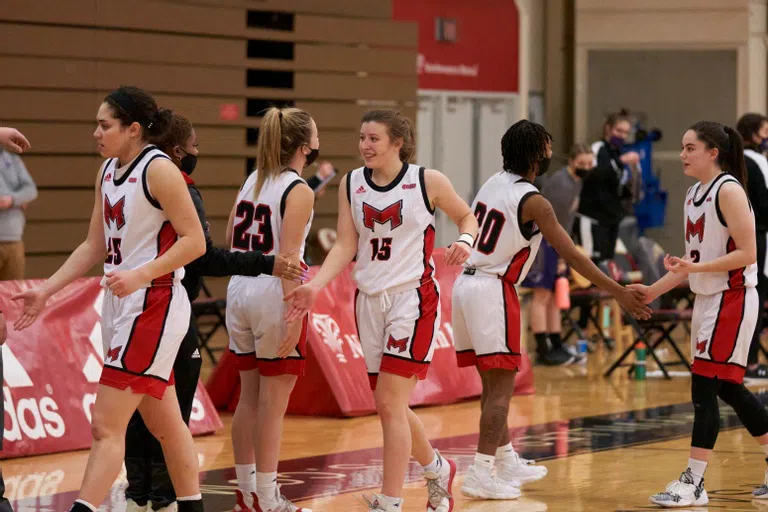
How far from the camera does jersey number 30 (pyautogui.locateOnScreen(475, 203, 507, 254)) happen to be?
654 centimetres

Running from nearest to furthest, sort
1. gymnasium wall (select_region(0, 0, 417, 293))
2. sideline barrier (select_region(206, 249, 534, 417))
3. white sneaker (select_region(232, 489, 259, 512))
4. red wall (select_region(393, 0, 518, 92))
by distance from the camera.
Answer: white sneaker (select_region(232, 489, 259, 512)) < sideline barrier (select_region(206, 249, 534, 417)) < gymnasium wall (select_region(0, 0, 417, 293)) < red wall (select_region(393, 0, 518, 92))

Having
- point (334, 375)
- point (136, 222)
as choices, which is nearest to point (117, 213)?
point (136, 222)

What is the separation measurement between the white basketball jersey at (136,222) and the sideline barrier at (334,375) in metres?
3.78

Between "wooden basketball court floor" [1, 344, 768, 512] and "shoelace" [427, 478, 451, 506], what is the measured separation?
253 millimetres

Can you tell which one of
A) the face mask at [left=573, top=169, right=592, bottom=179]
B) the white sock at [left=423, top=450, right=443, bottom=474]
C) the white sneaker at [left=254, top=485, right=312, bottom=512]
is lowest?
the white sneaker at [left=254, top=485, right=312, bottom=512]

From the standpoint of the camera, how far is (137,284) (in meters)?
4.79

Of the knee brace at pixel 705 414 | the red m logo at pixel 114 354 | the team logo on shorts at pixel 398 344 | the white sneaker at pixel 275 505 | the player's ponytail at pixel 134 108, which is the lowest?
the white sneaker at pixel 275 505

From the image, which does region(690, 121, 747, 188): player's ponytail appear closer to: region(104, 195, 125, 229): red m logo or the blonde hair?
the blonde hair

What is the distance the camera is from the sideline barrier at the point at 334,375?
898 centimetres

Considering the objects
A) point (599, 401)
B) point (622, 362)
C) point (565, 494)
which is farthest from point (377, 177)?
point (622, 362)

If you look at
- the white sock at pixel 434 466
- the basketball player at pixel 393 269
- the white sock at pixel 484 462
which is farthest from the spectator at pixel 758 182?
the basketball player at pixel 393 269

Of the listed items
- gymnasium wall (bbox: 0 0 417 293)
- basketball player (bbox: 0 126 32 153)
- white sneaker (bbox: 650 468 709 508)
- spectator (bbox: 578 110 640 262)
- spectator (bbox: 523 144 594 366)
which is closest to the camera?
basketball player (bbox: 0 126 32 153)

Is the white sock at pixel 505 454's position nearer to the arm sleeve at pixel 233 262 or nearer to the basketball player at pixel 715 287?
the basketball player at pixel 715 287

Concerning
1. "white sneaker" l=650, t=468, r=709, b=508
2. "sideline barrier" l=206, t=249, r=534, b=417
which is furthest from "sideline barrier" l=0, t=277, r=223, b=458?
"white sneaker" l=650, t=468, r=709, b=508
